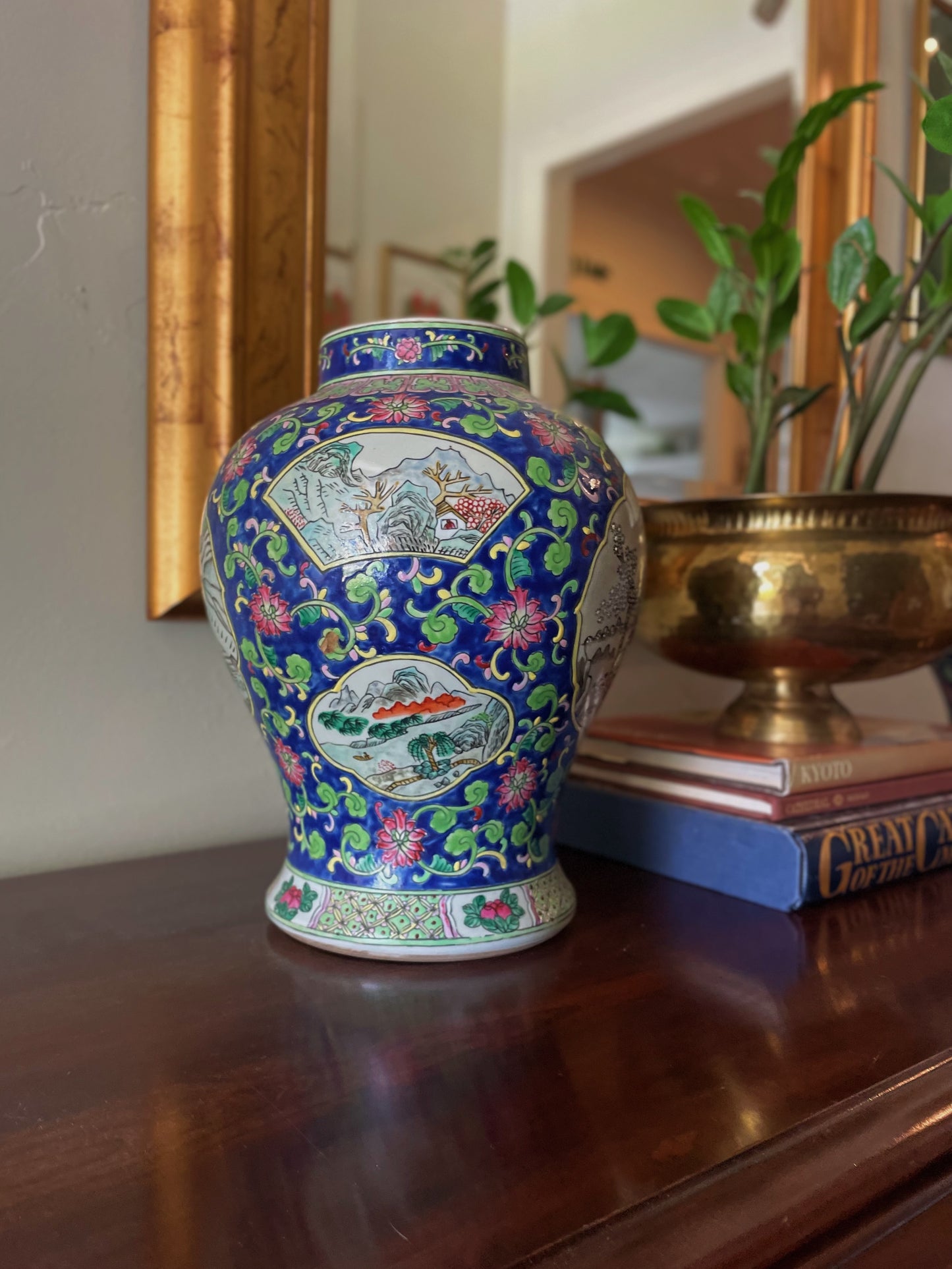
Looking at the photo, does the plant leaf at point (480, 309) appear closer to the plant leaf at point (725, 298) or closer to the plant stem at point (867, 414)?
the plant leaf at point (725, 298)

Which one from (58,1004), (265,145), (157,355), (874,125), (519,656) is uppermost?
(874,125)

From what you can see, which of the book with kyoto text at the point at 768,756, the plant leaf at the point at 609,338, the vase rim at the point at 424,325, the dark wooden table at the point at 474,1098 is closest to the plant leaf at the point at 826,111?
the plant leaf at the point at 609,338

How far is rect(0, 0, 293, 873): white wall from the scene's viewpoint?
62cm

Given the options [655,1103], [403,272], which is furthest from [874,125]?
[655,1103]

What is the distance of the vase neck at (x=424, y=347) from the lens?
54 cm

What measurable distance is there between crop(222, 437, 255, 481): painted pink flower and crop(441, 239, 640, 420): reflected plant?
0.43 m

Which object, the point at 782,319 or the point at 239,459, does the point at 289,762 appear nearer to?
the point at 239,459

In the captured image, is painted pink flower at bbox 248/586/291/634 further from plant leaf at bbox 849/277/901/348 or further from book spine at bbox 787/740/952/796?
plant leaf at bbox 849/277/901/348

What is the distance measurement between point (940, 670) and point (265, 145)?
3.20ft

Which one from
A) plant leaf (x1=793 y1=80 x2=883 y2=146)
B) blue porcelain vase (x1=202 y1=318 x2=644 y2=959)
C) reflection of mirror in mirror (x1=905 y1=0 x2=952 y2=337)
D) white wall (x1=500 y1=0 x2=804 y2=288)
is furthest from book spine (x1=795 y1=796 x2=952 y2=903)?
reflection of mirror in mirror (x1=905 y1=0 x2=952 y2=337)

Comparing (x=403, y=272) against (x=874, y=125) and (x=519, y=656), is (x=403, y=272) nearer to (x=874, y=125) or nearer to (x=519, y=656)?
(x=519, y=656)

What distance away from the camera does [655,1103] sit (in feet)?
1.19

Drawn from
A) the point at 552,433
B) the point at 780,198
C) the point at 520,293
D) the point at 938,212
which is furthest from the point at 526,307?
the point at 552,433

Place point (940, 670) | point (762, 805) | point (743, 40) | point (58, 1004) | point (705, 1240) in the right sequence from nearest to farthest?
point (705, 1240), point (58, 1004), point (762, 805), point (743, 40), point (940, 670)
